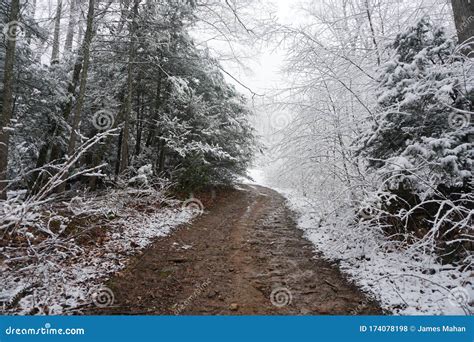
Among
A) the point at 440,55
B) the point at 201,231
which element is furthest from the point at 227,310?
the point at 440,55

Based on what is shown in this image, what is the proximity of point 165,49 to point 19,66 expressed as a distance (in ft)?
16.1
